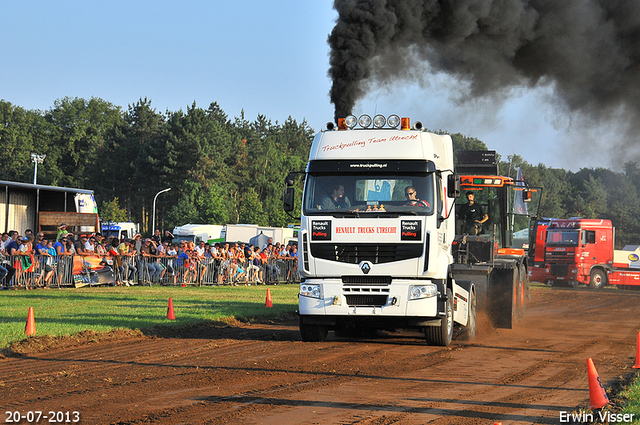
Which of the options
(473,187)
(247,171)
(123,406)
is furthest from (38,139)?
(123,406)

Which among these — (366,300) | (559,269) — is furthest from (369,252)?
(559,269)

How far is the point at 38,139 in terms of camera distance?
107m

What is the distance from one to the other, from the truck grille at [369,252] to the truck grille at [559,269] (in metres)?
32.1

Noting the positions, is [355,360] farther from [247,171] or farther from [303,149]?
[303,149]

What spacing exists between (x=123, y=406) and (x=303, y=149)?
4540 inches

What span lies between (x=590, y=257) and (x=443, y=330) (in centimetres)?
3160

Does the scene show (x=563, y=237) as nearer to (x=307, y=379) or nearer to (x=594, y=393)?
(x=307, y=379)

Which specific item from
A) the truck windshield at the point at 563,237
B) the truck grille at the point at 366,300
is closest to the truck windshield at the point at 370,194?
the truck grille at the point at 366,300

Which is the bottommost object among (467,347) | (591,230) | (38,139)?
(467,347)

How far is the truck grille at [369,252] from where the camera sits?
458 inches

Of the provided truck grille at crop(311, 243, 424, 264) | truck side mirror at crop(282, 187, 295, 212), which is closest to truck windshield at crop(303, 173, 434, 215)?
truck side mirror at crop(282, 187, 295, 212)

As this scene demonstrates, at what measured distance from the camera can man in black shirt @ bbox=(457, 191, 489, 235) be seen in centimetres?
1697

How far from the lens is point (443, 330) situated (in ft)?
40.4

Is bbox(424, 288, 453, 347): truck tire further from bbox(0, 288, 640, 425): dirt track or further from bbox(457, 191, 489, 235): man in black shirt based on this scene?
bbox(457, 191, 489, 235): man in black shirt
